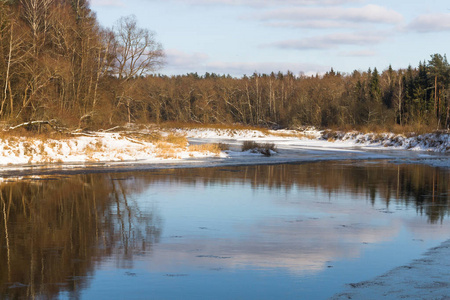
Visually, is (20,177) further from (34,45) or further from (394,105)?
(394,105)

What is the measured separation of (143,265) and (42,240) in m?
3.10

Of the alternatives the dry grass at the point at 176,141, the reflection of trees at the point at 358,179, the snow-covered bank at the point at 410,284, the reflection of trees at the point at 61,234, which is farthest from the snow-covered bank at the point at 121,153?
the snow-covered bank at the point at 410,284

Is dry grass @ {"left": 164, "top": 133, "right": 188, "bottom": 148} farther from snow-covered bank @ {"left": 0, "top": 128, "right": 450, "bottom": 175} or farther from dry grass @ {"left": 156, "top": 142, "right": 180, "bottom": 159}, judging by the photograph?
dry grass @ {"left": 156, "top": 142, "right": 180, "bottom": 159}

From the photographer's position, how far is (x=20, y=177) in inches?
930

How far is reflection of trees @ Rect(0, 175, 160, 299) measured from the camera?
8.36 metres

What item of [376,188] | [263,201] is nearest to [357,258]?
[263,201]

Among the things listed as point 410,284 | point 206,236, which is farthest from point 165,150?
point 410,284

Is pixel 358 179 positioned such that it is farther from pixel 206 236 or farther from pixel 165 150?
pixel 165 150

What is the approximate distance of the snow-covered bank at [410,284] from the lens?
7.55 metres

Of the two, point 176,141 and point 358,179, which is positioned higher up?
point 176,141

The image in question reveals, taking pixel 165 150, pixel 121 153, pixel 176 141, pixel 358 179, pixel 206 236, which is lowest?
Answer: pixel 206 236

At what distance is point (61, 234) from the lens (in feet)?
38.9

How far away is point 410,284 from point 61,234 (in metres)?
7.41

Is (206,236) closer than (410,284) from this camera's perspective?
No
